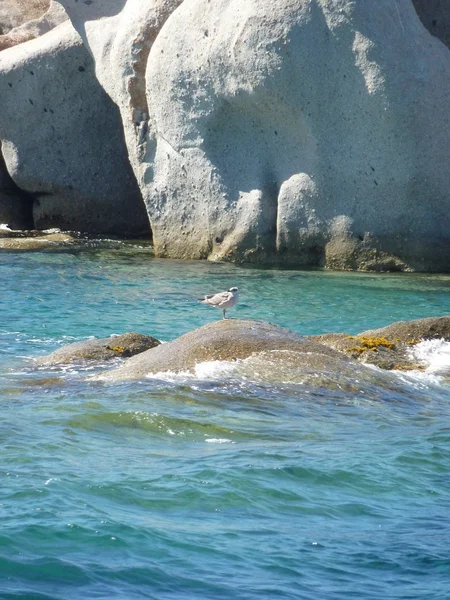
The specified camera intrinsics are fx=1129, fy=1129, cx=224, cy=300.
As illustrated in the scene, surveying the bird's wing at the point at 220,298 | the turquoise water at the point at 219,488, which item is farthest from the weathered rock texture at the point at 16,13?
the turquoise water at the point at 219,488

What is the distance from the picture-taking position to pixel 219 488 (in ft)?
24.8

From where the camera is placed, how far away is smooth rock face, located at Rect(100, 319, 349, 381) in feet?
35.8

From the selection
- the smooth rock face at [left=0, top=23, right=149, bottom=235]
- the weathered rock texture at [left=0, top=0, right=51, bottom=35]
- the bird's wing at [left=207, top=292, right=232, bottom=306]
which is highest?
the weathered rock texture at [left=0, top=0, right=51, bottom=35]

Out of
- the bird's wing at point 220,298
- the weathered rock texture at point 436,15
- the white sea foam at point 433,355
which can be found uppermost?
the weathered rock texture at point 436,15

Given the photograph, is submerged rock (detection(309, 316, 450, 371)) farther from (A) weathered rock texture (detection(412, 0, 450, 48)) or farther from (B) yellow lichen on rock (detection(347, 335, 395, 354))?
(A) weathered rock texture (detection(412, 0, 450, 48))

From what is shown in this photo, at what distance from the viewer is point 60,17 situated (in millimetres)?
28688

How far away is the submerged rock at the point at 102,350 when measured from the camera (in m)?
12.3

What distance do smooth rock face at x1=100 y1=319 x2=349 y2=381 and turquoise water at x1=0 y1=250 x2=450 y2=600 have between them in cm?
35

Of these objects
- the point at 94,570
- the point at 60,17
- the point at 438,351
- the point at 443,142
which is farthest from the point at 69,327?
the point at 60,17

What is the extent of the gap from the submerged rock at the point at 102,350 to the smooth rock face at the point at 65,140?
46.3ft

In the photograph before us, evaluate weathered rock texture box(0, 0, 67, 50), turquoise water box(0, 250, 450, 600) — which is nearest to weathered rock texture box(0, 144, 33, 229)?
weathered rock texture box(0, 0, 67, 50)

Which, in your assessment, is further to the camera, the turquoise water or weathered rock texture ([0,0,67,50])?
weathered rock texture ([0,0,67,50])

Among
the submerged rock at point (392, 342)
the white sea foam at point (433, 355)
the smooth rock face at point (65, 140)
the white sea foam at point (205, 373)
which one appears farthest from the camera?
the smooth rock face at point (65, 140)

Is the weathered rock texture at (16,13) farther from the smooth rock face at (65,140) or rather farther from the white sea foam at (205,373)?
the white sea foam at (205,373)
